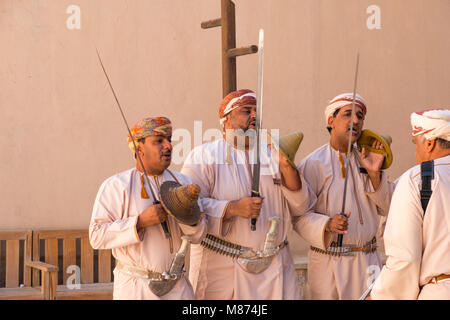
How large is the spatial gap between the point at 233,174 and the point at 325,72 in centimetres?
395

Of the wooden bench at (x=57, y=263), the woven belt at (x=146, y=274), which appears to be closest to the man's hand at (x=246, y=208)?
the woven belt at (x=146, y=274)

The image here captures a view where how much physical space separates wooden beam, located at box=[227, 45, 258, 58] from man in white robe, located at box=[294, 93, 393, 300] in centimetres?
123

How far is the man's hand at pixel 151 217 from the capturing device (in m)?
3.91

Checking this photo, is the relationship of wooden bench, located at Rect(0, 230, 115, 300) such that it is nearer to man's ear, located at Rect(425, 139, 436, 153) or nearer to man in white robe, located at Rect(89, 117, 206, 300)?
man in white robe, located at Rect(89, 117, 206, 300)

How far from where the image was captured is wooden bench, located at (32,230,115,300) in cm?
693

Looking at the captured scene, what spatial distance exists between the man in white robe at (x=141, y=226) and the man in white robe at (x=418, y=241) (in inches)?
53.7

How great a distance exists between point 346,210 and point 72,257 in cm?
356

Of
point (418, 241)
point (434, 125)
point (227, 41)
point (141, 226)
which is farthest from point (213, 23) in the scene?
point (418, 241)

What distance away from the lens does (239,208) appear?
430 cm

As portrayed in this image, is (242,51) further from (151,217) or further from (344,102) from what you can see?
(151,217)

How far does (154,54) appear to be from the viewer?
7469 millimetres
